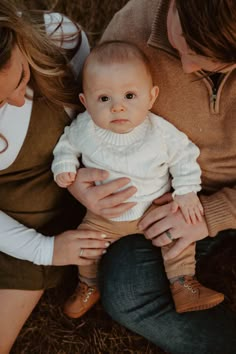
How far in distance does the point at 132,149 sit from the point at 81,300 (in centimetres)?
59

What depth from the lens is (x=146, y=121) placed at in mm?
1422

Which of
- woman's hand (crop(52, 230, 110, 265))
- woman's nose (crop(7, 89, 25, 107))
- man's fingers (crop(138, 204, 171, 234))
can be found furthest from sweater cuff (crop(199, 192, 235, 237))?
woman's nose (crop(7, 89, 25, 107))

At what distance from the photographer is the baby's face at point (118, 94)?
1291 millimetres

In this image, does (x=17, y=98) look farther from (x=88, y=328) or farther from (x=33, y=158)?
(x=88, y=328)

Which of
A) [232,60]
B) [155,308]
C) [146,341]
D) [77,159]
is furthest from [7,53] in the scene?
[146,341]

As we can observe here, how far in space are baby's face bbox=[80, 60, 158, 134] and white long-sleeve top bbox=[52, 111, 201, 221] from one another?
0.17 ft

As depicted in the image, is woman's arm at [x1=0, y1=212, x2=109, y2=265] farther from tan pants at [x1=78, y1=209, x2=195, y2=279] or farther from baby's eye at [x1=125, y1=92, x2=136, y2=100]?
baby's eye at [x1=125, y1=92, x2=136, y2=100]

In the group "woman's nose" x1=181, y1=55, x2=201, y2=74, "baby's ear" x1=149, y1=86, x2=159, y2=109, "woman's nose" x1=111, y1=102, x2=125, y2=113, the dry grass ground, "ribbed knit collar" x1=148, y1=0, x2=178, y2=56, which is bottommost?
the dry grass ground

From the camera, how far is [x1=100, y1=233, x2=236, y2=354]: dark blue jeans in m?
1.49

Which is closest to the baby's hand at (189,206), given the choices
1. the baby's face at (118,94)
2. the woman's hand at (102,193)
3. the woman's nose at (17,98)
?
the woman's hand at (102,193)

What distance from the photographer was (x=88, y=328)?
1842 millimetres

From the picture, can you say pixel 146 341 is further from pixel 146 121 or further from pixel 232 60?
pixel 232 60

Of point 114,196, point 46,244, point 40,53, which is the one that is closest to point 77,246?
point 46,244

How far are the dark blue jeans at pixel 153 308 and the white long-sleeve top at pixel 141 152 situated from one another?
212mm
